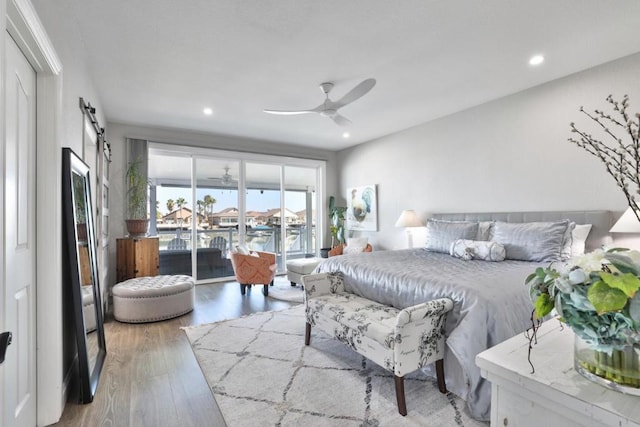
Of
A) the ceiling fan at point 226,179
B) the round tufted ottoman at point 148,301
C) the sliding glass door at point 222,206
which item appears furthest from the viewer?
the ceiling fan at point 226,179

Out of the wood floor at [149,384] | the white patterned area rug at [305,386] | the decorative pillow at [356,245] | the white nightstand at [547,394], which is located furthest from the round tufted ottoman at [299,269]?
the white nightstand at [547,394]

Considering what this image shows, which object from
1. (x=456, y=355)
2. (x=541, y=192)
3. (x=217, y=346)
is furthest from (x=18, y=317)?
(x=541, y=192)

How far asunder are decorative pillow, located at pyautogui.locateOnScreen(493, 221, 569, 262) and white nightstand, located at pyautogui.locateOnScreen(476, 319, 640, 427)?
225 centimetres

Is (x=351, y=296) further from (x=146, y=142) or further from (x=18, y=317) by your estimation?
(x=146, y=142)

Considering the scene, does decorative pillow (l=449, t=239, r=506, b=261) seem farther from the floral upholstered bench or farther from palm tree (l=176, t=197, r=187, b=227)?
palm tree (l=176, t=197, r=187, b=227)

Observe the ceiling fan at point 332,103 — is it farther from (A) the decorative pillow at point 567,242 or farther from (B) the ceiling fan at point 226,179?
(B) the ceiling fan at point 226,179

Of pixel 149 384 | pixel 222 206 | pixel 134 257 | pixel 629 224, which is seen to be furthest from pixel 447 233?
pixel 134 257

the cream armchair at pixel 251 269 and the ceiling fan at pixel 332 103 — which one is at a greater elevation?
the ceiling fan at pixel 332 103

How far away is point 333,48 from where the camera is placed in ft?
8.84

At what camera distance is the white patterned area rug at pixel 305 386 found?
1.87 metres

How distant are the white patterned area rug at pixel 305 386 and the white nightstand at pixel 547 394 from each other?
43.9 inches

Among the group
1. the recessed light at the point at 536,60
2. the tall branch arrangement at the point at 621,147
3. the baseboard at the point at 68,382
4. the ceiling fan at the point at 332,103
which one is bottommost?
the baseboard at the point at 68,382

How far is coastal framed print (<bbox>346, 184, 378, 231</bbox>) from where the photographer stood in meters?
5.93

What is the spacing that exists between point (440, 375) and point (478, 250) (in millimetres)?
1509
